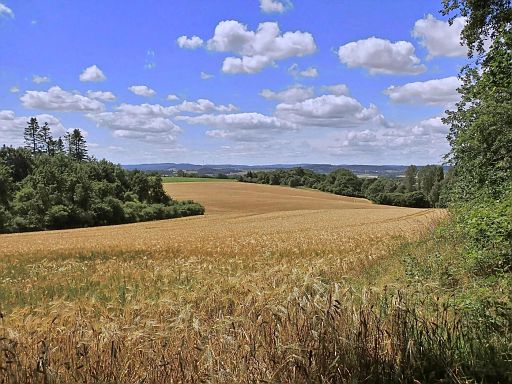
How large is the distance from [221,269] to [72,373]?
10100 mm

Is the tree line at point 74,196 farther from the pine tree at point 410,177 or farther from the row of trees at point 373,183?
the pine tree at point 410,177

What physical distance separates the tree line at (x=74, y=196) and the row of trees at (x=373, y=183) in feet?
158

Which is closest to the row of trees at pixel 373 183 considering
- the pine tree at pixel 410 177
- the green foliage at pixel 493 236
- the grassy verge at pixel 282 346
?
the pine tree at pixel 410 177

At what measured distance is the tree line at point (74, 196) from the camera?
63.4 m

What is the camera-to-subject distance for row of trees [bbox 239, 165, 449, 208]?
323 feet

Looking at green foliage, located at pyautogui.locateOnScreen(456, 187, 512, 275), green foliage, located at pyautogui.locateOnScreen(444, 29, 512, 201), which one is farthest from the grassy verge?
green foliage, located at pyautogui.locateOnScreen(444, 29, 512, 201)

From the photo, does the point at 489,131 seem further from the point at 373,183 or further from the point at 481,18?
the point at 373,183

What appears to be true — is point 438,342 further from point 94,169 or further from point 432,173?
point 432,173

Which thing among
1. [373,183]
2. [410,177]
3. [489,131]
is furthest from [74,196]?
[410,177]

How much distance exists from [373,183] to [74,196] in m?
80.4

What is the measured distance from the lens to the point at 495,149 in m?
12.0

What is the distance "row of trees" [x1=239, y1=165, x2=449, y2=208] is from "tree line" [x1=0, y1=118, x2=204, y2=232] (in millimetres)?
48026

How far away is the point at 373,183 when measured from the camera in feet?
396

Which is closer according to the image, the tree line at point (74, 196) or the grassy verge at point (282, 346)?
the grassy verge at point (282, 346)
